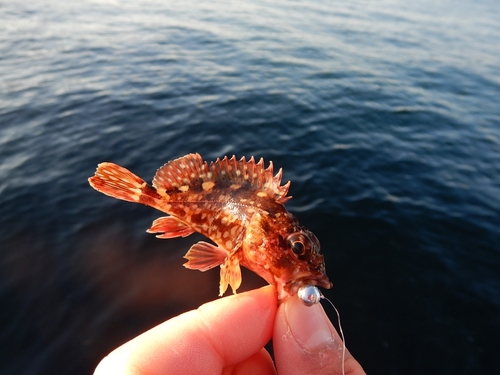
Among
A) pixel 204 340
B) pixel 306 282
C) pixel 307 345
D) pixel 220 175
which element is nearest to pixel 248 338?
pixel 204 340

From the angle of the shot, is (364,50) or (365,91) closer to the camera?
(365,91)

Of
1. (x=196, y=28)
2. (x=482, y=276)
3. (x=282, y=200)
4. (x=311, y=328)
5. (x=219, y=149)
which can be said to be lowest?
(x=196, y=28)

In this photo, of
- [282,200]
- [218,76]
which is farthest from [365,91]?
[282,200]

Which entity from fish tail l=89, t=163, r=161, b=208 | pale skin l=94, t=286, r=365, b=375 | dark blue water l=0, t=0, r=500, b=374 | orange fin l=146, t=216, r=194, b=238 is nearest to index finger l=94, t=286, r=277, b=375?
pale skin l=94, t=286, r=365, b=375

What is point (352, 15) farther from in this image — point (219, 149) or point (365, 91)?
point (219, 149)

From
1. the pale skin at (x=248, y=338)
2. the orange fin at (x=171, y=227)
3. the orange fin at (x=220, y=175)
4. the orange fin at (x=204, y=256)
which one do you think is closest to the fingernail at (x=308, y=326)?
the pale skin at (x=248, y=338)

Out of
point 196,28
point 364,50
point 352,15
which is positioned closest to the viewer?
point 364,50

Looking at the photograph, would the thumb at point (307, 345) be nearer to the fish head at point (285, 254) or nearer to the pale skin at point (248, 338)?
the pale skin at point (248, 338)

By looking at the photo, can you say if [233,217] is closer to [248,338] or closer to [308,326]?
[248,338]
